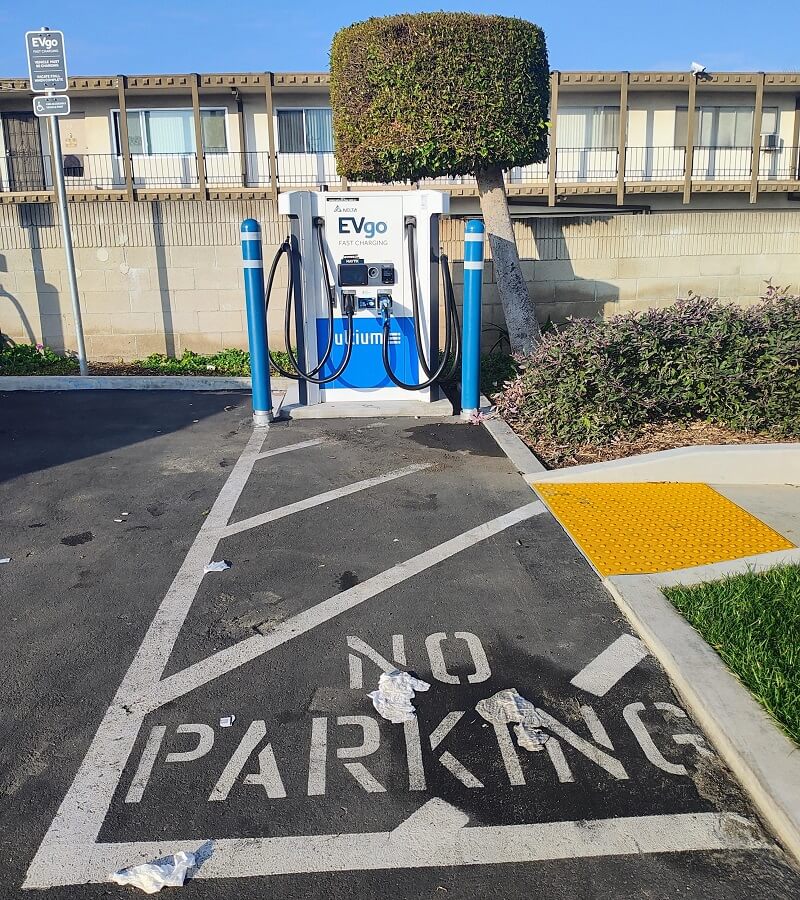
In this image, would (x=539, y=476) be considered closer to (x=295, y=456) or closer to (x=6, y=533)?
(x=295, y=456)

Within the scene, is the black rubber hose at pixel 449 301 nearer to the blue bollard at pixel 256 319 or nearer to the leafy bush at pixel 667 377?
the leafy bush at pixel 667 377

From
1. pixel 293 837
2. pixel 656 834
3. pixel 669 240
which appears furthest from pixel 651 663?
pixel 669 240

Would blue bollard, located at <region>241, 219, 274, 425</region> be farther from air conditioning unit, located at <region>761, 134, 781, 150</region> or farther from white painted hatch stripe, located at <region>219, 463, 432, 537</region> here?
air conditioning unit, located at <region>761, 134, 781, 150</region>

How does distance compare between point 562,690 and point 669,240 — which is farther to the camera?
point 669,240

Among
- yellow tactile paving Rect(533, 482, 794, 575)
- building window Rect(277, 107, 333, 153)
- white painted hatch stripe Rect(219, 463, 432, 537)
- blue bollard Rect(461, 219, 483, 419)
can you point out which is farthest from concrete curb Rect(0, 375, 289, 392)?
building window Rect(277, 107, 333, 153)

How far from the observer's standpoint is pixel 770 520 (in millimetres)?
5520

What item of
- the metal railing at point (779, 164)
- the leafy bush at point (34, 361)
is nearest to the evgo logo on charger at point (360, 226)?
the leafy bush at point (34, 361)

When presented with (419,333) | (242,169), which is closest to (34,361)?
(419,333)

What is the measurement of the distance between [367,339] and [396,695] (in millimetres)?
5443

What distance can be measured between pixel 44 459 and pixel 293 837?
17.1 feet

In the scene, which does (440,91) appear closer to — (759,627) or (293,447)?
(293,447)

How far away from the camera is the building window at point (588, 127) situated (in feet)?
74.3

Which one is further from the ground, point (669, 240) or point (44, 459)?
point (669, 240)

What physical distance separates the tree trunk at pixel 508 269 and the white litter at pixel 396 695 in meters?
6.71
